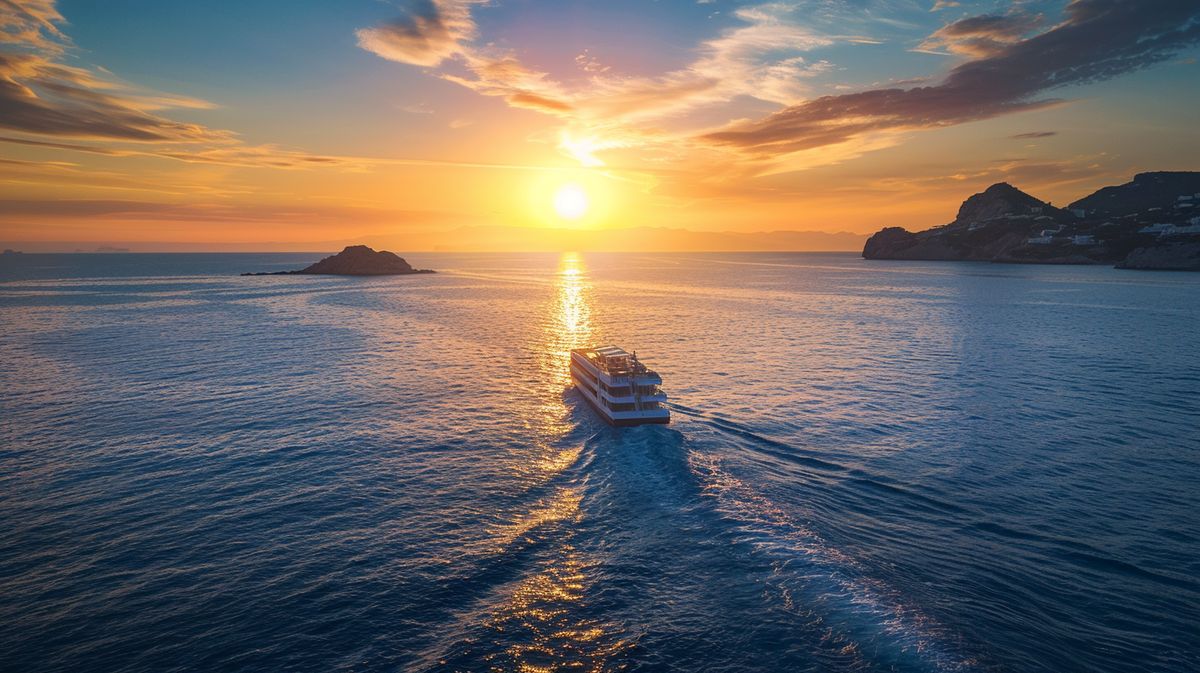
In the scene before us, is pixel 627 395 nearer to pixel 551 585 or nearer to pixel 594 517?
pixel 594 517

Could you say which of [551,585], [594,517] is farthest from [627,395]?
[551,585]

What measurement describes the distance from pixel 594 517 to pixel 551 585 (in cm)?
676

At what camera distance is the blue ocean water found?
68.2 feet

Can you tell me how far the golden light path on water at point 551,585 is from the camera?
20.1 meters

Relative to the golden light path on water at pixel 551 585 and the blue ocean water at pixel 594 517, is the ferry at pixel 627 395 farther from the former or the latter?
the golden light path on water at pixel 551 585

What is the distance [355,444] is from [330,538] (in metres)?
14.3

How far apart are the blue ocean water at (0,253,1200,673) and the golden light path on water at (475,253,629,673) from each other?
0.14 meters

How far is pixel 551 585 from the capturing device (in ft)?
79.0

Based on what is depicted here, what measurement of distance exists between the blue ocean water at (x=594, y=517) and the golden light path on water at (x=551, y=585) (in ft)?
0.45

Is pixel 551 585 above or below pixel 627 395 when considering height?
below

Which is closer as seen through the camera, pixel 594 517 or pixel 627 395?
pixel 594 517

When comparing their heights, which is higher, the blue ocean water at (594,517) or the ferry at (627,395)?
the ferry at (627,395)

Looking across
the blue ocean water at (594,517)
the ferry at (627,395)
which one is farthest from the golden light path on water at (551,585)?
the ferry at (627,395)

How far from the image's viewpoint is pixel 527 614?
2222 cm
